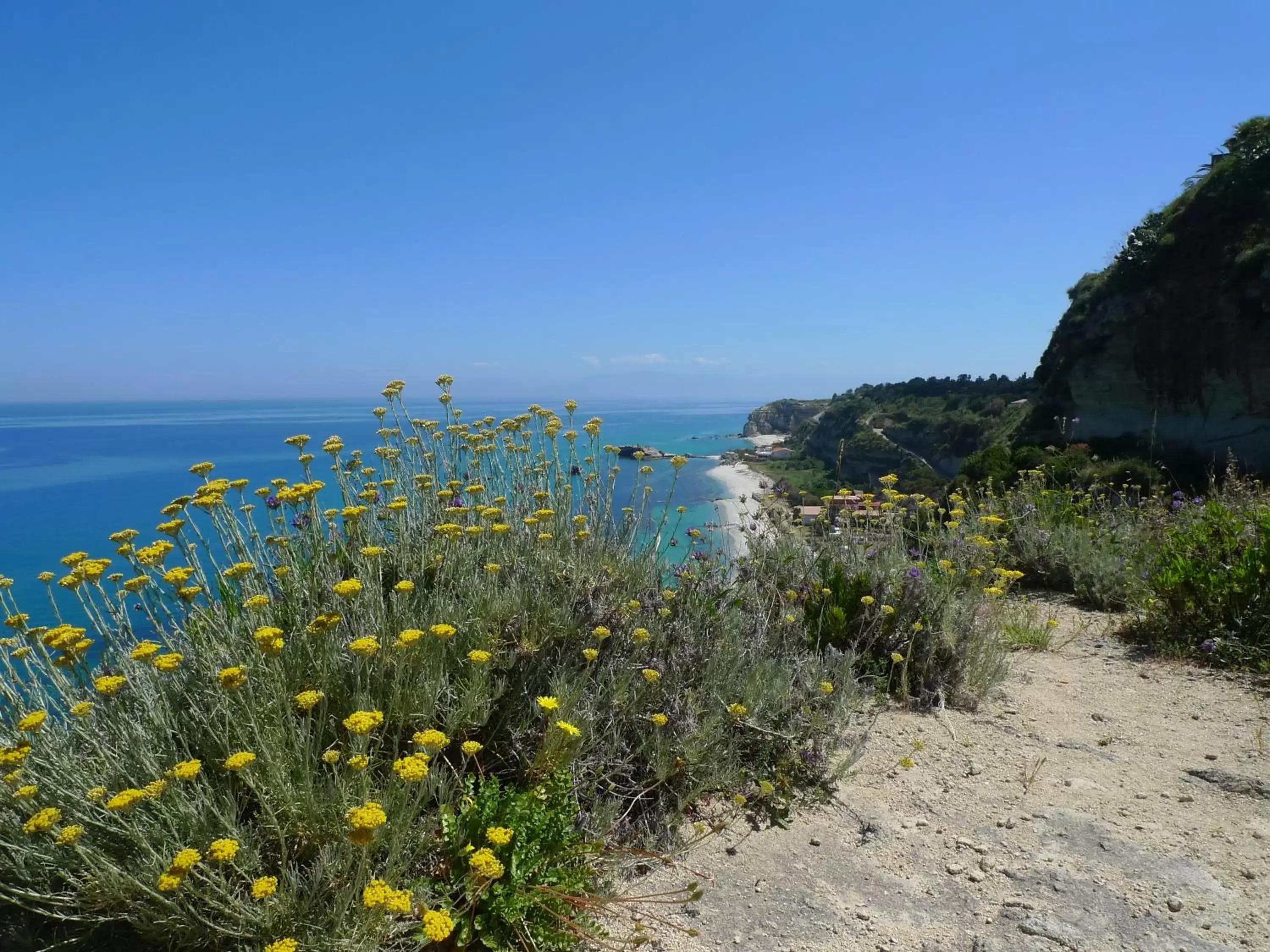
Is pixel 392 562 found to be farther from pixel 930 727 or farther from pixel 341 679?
pixel 930 727

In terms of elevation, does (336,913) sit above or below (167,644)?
below

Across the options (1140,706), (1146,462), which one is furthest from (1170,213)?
(1140,706)

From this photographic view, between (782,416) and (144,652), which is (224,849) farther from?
(782,416)

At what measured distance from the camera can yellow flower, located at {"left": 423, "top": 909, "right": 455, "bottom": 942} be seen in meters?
1.63

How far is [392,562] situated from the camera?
3.37 metres

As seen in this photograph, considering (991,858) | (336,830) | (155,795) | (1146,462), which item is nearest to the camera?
(155,795)

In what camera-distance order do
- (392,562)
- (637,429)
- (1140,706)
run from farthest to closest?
(637,429) → (1140,706) → (392,562)

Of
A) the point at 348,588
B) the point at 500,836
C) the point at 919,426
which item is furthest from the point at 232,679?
the point at 919,426

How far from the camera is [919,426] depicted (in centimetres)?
3681

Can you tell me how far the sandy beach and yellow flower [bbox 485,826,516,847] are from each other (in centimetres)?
311

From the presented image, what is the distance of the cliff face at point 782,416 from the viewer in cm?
7656

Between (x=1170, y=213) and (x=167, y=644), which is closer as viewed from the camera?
(x=167, y=644)

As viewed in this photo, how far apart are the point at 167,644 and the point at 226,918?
1253 mm

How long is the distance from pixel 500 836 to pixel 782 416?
81.0 m
